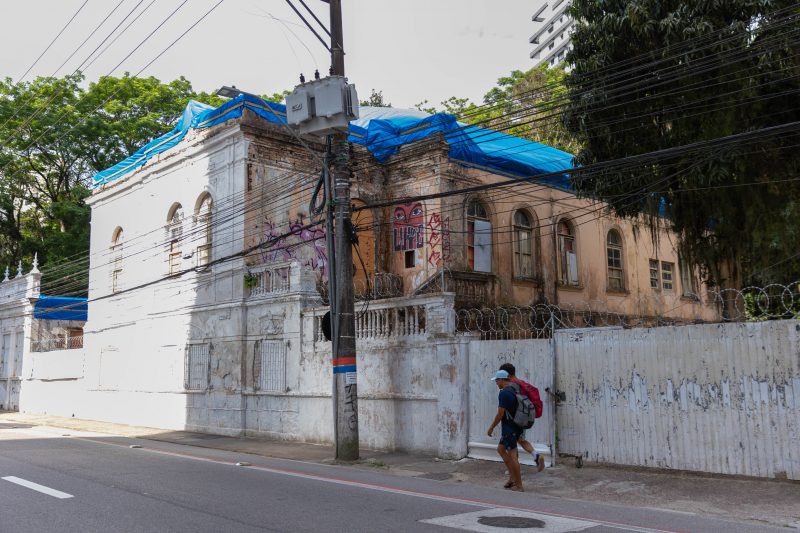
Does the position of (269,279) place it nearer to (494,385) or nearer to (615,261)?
(494,385)

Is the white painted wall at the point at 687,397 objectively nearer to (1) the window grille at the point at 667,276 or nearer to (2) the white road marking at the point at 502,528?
(2) the white road marking at the point at 502,528

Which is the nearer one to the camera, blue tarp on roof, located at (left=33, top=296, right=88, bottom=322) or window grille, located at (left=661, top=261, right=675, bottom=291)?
window grille, located at (left=661, top=261, right=675, bottom=291)

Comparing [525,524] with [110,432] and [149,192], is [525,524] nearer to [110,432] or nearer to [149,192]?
[110,432]

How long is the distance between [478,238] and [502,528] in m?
14.4

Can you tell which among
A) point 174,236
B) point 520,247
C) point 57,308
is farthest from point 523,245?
point 57,308

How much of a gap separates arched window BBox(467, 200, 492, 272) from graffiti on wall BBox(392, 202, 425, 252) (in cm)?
145

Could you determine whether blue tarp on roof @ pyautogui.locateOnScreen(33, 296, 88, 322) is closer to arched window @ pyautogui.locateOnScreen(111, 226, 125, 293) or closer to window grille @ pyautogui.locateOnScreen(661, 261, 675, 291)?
arched window @ pyautogui.locateOnScreen(111, 226, 125, 293)

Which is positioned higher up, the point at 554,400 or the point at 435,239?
the point at 435,239

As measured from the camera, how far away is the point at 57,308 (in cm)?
3020

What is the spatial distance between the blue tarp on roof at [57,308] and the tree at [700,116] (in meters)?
24.2

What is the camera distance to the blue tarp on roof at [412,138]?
1977cm

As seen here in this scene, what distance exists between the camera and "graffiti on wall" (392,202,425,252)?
67.3 feet

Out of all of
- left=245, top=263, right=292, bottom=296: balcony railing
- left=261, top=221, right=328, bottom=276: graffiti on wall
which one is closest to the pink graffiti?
left=261, top=221, right=328, bottom=276: graffiti on wall

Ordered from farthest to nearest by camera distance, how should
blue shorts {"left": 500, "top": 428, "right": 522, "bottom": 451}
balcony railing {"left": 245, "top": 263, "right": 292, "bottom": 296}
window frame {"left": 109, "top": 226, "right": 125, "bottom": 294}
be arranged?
window frame {"left": 109, "top": 226, "right": 125, "bottom": 294} < balcony railing {"left": 245, "top": 263, "right": 292, "bottom": 296} < blue shorts {"left": 500, "top": 428, "right": 522, "bottom": 451}
